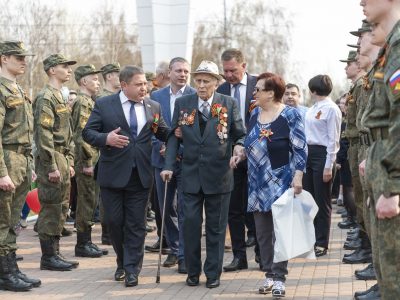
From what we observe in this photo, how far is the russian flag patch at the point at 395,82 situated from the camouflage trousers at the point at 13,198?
14.6 ft

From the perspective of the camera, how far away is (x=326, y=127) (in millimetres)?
9398

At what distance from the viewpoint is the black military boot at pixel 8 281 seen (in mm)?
7246

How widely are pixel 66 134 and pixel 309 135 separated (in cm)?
323

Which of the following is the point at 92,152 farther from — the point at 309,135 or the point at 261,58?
the point at 261,58

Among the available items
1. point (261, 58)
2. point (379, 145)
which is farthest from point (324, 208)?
point (261, 58)

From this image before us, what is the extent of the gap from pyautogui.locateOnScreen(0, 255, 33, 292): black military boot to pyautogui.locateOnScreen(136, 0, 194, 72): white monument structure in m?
12.9

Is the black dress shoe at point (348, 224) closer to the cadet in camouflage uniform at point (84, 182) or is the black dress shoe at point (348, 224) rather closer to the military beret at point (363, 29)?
the cadet in camouflage uniform at point (84, 182)

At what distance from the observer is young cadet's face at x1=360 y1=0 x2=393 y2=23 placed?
13.6 ft

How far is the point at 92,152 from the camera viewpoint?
9.73 metres

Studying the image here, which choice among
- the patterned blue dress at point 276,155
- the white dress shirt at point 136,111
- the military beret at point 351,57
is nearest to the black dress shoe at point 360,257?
the patterned blue dress at point 276,155

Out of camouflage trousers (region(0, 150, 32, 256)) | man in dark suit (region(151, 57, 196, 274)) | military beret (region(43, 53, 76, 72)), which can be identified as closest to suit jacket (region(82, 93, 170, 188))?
camouflage trousers (region(0, 150, 32, 256))

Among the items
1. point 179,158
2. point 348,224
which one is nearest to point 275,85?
point 179,158

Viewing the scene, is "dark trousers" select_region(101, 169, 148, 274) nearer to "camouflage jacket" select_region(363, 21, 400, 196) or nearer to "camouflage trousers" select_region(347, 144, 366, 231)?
"camouflage trousers" select_region(347, 144, 366, 231)

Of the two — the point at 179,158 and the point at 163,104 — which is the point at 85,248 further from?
the point at 163,104
